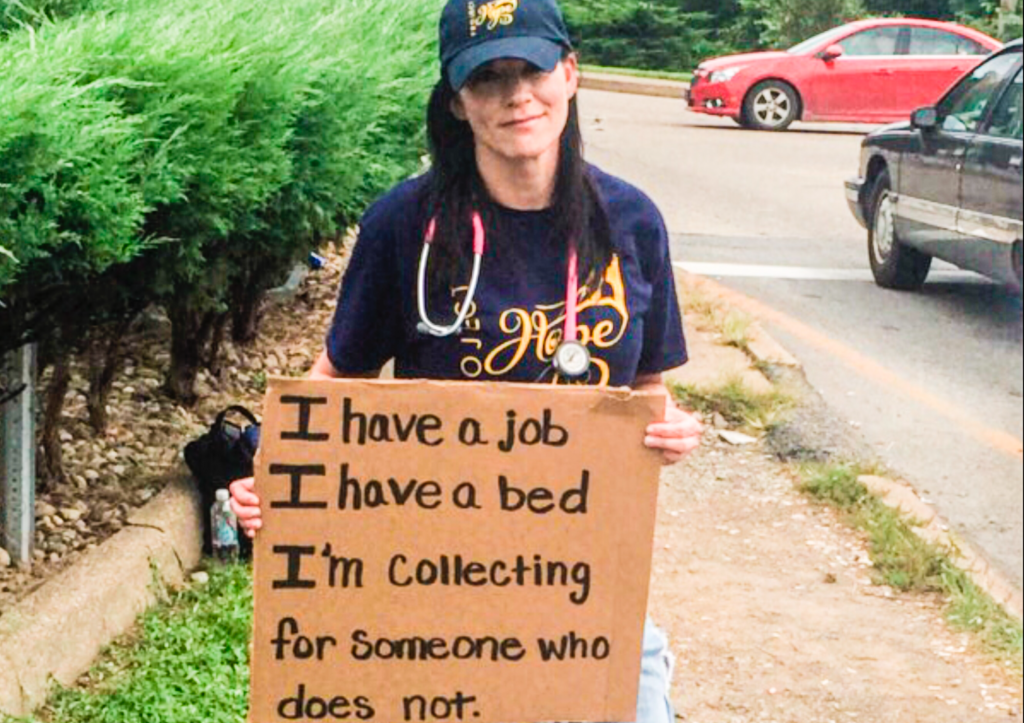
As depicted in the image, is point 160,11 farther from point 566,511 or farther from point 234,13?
point 566,511

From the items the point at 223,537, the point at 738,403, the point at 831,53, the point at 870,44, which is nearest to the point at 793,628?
the point at 223,537

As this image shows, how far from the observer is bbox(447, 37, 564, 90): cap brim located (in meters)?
2.98

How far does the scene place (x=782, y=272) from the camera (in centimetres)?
1249

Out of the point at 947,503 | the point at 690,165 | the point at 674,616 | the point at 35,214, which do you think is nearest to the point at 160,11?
Result: the point at 35,214

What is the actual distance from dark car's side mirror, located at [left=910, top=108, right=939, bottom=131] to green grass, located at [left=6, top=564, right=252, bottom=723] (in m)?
6.51

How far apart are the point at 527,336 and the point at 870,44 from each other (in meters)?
8.16

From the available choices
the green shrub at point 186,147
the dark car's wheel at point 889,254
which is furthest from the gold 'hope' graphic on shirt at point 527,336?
the dark car's wheel at point 889,254

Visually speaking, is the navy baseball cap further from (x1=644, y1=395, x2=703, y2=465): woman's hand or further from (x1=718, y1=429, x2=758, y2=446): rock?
(x1=718, y1=429, x2=758, y2=446): rock

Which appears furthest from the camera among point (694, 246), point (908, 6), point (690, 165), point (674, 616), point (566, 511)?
point (690, 165)

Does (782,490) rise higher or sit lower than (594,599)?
lower

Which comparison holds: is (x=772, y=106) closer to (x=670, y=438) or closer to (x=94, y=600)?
(x=94, y=600)

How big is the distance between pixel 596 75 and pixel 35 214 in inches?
304

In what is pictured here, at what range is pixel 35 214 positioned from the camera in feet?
12.9

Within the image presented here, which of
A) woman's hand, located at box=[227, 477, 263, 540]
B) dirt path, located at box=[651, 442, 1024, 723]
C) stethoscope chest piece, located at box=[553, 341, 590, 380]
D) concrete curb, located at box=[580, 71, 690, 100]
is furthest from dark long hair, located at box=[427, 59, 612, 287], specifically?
concrete curb, located at box=[580, 71, 690, 100]
